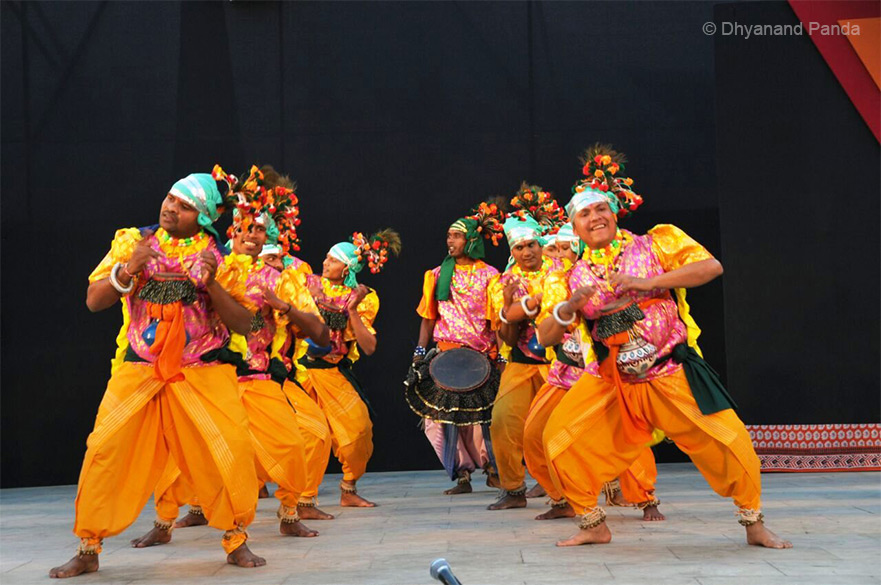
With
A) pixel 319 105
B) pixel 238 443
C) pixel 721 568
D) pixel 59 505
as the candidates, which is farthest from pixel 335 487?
pixel 721 568

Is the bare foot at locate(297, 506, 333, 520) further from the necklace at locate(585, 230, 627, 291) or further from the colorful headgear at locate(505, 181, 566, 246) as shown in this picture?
the necklace at locate(585, 230, 627, 291)

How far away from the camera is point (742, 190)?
7.96 m

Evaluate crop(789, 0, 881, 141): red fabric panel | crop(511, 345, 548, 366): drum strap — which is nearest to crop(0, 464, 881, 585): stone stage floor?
crop(511, 345, 548, 366): drum strap

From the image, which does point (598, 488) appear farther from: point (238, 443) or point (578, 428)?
point (238, 443)

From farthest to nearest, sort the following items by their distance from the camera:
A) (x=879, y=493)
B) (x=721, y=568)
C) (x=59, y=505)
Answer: (x=59, y=505) < (x=879, y=493) < (x=721, y=568)

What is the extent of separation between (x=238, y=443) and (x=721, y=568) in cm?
→ 185

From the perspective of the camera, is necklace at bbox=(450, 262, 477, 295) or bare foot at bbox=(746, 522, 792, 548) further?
necklace at bbox=(450, 262, 477, 295)

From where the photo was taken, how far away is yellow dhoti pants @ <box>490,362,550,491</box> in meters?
6.14

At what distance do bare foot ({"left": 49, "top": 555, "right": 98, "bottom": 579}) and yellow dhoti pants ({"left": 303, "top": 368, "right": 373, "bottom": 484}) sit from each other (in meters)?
2.42

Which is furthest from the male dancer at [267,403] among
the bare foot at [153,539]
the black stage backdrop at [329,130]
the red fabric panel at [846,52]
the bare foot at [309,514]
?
the red fabric panel at [846,52]

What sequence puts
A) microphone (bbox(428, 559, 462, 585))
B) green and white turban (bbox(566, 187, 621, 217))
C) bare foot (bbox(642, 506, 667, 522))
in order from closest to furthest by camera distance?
microphone (bbox(428, 559, 462, 585)) → green and white turban (bbox(566, 187, 621, 217)) → bare foot (bbox(642, 506, 667, 522))

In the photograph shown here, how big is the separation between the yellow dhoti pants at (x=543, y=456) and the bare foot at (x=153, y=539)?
1914 millimetres

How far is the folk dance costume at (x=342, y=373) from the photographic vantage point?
6449 millimetres

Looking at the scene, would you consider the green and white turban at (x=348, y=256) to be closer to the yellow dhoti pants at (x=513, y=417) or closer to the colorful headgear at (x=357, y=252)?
the colorful headgear at (x=357, y=252)
